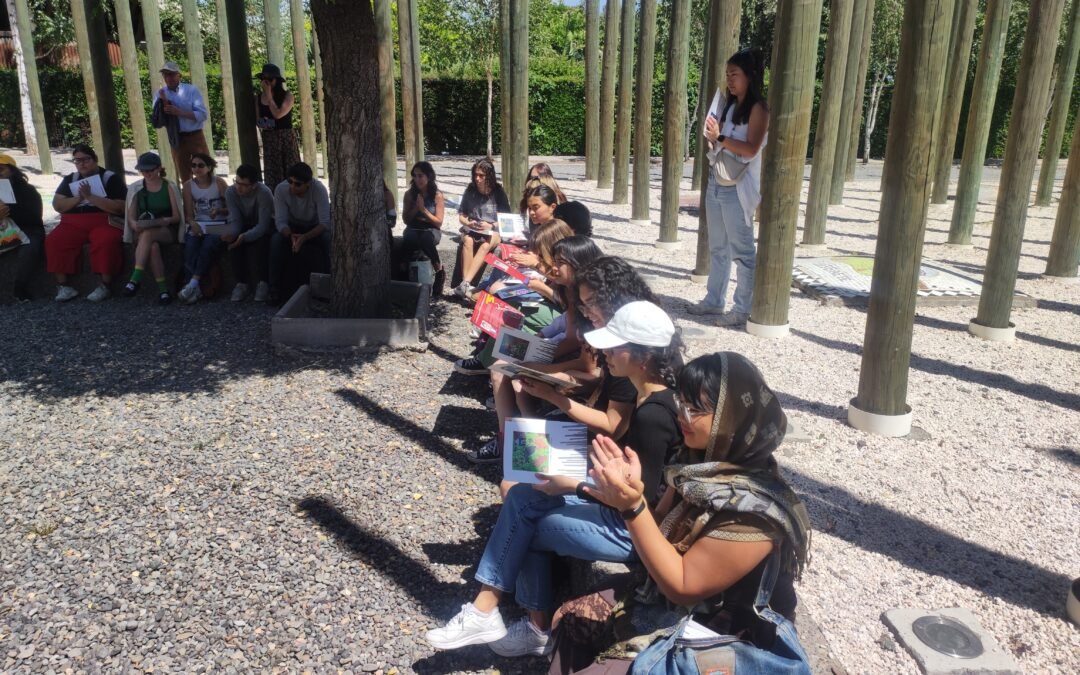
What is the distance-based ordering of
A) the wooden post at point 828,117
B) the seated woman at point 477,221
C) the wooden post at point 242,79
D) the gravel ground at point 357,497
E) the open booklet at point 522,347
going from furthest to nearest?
the wooden post at point 828,117 → the wooden post at point 242,79 → the seated woman at point 477,221 → the open booklet at point 522,347 → the gravel ground at point 357,497

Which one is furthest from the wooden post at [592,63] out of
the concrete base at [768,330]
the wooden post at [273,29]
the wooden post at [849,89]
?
the concrete base at [768,330]

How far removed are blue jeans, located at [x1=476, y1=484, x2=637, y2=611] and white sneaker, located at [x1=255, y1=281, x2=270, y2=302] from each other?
545cm

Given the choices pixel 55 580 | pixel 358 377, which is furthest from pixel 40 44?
pixel 55 580

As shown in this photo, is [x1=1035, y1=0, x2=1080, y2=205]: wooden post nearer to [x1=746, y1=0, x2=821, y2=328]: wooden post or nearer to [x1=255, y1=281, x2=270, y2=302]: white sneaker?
[x1=746, y1=0, x2=821, y2=328]: wooden post

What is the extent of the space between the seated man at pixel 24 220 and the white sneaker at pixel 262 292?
2181 mm

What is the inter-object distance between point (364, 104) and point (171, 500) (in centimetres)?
348

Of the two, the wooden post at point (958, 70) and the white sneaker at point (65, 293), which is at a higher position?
the wooden post at point (958, 70)

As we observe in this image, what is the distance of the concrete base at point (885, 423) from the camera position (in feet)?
16.5

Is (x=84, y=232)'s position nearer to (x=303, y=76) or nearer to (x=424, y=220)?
(x=424, y=220)

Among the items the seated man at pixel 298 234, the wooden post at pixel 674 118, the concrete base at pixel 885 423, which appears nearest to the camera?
the concrete base at pixel 885 423

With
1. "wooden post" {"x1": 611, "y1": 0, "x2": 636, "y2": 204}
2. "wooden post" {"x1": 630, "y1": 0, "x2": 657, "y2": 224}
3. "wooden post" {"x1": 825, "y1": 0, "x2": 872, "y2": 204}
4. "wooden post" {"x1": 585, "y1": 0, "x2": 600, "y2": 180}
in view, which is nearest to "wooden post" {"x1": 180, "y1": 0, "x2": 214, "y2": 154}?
"wooden post" {"x1": 630, "y1": 0, "x2": 657, "y2": 224}

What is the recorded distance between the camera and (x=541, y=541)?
3.09 m

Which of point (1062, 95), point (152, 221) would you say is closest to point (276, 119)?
point (152, 221)

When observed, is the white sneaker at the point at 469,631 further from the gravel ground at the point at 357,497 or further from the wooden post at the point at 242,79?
the wooden post at the point at 242,79
